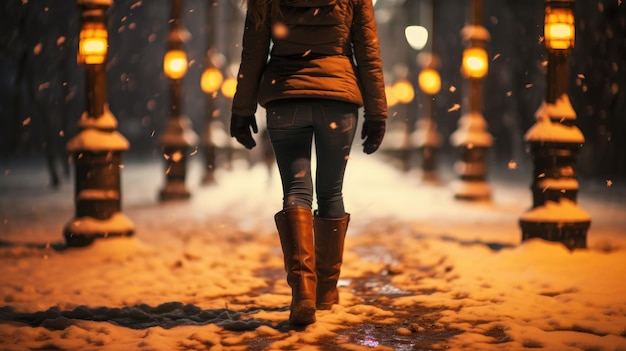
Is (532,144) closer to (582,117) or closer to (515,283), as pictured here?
(515,283)

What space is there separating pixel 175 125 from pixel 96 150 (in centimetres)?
771

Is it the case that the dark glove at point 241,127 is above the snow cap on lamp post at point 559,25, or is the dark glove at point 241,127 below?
below

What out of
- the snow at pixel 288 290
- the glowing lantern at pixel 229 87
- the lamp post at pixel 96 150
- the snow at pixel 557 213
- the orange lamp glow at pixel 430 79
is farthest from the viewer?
the glowing lantern at pixel 229 87

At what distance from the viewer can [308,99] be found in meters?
5.11

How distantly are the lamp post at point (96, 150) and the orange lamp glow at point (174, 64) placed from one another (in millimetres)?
6841

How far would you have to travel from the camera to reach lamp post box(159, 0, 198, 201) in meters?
15.7

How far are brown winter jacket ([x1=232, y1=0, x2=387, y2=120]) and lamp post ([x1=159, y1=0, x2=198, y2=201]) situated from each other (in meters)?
10.5

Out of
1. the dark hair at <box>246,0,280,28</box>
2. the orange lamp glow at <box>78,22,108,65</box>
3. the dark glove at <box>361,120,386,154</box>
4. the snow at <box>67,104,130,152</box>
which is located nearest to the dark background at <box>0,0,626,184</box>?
the orange lamp glow at <box>78,22,108,65</box>

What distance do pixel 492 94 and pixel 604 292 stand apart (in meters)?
28.2

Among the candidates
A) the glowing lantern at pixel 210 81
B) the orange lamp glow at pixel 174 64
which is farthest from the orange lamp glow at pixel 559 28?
the glowing lantern at pixel 210 81

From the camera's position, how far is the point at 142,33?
130 ft

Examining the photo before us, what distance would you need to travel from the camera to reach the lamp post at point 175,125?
15.7m

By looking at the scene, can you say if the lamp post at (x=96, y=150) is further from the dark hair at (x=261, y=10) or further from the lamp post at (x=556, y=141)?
the lamp post at (x=556, y=141)

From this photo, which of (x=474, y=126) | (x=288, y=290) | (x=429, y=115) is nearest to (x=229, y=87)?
(x=429, y=115)
